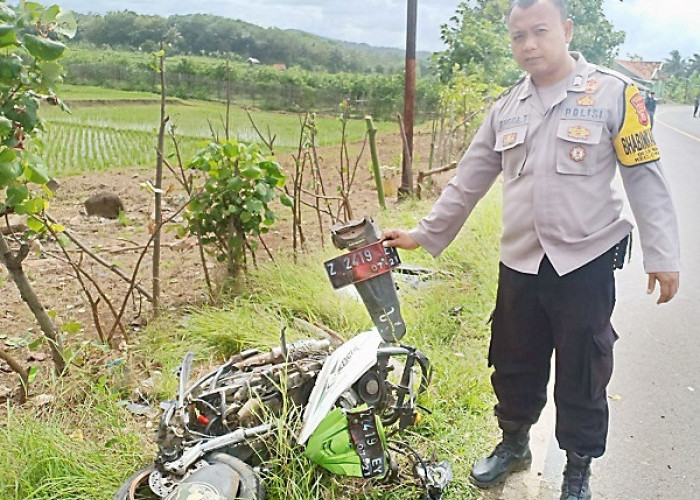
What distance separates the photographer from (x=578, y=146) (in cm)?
206

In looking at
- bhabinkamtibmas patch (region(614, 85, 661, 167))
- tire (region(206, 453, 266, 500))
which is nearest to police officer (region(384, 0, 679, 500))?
bhabinkamtibmas patch (region(614, 85, 661, 167))

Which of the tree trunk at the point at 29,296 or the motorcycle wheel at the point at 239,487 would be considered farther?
the tree trunk at the point at 29,296

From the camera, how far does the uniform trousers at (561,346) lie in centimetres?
215

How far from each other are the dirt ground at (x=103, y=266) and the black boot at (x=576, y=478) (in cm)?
195

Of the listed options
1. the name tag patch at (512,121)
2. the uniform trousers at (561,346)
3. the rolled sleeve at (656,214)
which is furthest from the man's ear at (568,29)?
the uniform trousers at (561,346)

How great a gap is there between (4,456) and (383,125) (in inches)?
452

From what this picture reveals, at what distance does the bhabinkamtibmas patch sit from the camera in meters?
2.00

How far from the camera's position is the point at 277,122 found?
799 cm

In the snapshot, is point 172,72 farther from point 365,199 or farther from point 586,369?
point 586,369

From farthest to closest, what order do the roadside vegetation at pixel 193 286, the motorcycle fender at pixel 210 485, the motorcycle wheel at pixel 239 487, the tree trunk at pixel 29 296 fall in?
the tree trunk at pixel 29 296 < the roadside vegetation at pixel 193 286 < the motorcycle wheel at pixel 239 487 < the motorcycle fender at pixel 210 485

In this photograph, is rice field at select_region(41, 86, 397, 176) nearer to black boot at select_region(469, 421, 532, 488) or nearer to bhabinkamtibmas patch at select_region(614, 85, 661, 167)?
black boot at select_region(469, 421, 532, 488)

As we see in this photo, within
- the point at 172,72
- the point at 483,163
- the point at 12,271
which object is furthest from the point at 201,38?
the point at 483,163

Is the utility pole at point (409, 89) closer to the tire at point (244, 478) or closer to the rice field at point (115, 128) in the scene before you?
the rice field at point (115, 128)

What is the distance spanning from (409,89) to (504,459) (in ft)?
17.6
